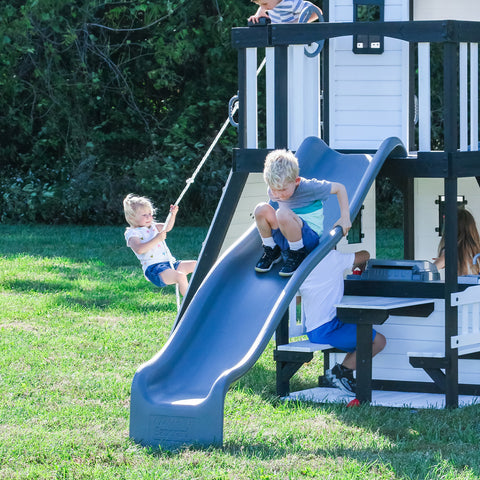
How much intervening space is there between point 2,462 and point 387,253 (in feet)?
31.5

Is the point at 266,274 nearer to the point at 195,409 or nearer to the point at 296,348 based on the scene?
the point at 296,348

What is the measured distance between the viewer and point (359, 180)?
6.91 meters

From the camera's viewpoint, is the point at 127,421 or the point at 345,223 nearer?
the point at 127,421

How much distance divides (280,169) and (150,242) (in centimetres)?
192

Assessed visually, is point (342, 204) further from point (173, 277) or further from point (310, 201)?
point (173, 277)

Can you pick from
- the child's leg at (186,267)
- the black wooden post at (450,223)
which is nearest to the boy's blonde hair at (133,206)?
the child's leg at (186,267)

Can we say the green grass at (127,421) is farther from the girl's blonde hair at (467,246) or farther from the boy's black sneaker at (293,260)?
the girl's blonde hair at (467,246)

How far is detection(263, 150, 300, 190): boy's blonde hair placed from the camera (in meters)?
6.18

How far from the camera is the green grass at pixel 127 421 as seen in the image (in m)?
5.20

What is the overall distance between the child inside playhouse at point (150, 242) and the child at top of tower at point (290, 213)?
53.2 inches

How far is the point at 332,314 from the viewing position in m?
6.71

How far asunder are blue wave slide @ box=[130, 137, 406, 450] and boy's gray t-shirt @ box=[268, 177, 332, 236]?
5.3 inches

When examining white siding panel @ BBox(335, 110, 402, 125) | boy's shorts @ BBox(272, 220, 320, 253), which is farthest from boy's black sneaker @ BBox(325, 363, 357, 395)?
white siding panel @ BBox(335, 110, 402, 125)

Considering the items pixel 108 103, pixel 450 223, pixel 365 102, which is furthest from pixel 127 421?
pixel 108 103
